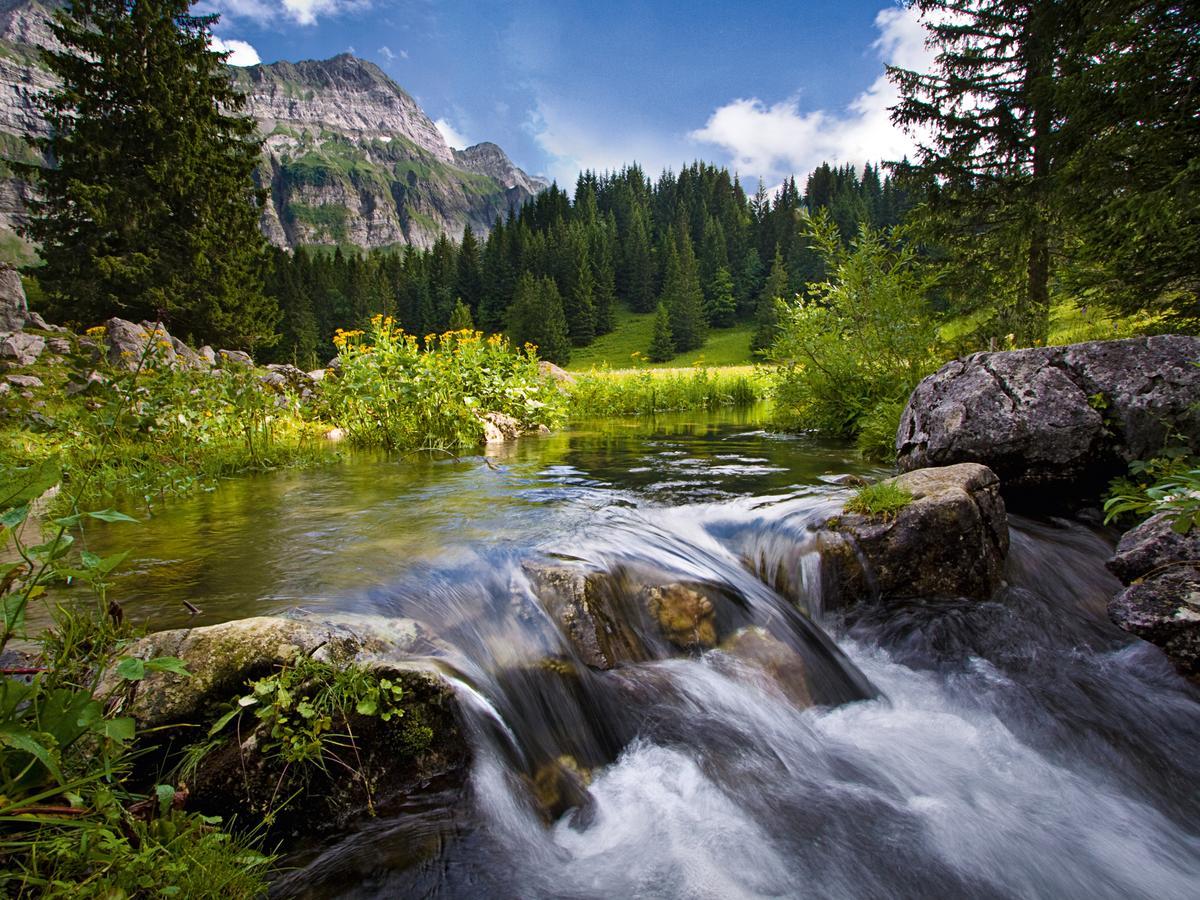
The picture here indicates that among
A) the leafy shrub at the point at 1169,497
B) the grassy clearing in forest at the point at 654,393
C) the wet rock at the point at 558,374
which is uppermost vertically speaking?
the wet rock at the point at 558,374

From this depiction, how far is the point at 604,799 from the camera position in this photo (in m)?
2.75

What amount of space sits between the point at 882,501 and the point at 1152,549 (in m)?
1.73

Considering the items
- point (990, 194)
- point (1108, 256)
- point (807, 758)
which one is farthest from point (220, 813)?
point (990, 194)

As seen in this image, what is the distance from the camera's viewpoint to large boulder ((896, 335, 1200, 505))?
18.5 ft

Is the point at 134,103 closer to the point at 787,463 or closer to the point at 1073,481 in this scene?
the point at 787,463

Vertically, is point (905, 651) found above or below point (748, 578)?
below

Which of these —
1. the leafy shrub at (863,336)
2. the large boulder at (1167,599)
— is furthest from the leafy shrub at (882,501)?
the leafy shrub at (863,336)

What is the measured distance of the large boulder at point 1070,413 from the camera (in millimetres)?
5625

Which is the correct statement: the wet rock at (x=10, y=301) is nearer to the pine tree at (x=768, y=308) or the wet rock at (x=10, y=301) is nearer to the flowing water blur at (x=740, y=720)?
the flowing water blur at (x=740, y=720)

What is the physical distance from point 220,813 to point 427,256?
104413 millimetres

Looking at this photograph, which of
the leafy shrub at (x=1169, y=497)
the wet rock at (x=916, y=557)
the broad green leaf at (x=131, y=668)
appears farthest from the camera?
the wet rock at (x=916, y=557)

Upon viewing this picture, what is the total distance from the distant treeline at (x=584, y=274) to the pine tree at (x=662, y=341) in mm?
369

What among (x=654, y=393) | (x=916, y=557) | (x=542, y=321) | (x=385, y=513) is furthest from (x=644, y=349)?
(x=916, y=557)

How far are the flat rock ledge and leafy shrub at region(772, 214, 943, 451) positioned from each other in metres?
8.11
